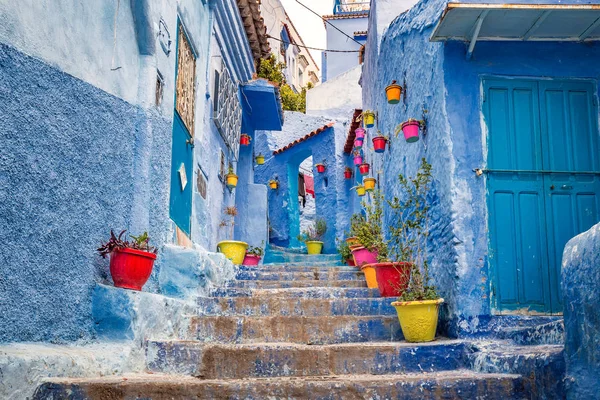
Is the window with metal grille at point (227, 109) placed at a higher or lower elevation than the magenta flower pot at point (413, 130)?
higher

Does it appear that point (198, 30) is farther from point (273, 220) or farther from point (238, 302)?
point (273, 220)

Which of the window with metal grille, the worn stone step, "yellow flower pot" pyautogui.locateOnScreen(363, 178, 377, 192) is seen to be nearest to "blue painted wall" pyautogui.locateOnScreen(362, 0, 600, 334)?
the worn stone step

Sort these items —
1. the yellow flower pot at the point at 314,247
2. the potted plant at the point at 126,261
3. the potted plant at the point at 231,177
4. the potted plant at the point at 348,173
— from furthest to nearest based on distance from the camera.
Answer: the potted plant at the point at 348,173 < the yellow flower pot at the point at 314,247 < the potted plant at the point at 231,177 < the potted plant at the point at 126,261

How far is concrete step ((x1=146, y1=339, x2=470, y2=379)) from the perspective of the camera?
443 centimetres

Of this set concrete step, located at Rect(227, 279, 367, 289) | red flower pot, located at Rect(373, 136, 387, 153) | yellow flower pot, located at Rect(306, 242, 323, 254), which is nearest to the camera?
concrete step, located at Rect(227, 279, 367, 289)

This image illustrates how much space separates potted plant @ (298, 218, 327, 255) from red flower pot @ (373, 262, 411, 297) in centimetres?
899

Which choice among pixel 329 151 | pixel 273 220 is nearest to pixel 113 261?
pixel 329 151

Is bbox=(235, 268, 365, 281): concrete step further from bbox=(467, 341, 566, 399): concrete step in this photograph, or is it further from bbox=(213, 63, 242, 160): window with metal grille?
bbox=(467, 341, 566, 399): concrete step

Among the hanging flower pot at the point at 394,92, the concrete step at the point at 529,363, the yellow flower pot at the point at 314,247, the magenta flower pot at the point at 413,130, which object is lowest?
the concrete step at the point at 529,363

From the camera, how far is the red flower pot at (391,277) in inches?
239

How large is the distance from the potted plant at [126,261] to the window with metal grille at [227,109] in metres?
4.79

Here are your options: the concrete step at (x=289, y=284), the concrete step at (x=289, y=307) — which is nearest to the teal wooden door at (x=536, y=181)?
the concrete step at (x=289, y=307)

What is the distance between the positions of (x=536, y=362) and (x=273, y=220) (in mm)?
14988

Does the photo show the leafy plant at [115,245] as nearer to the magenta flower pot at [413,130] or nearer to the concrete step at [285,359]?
the concrete step at [285,359]
